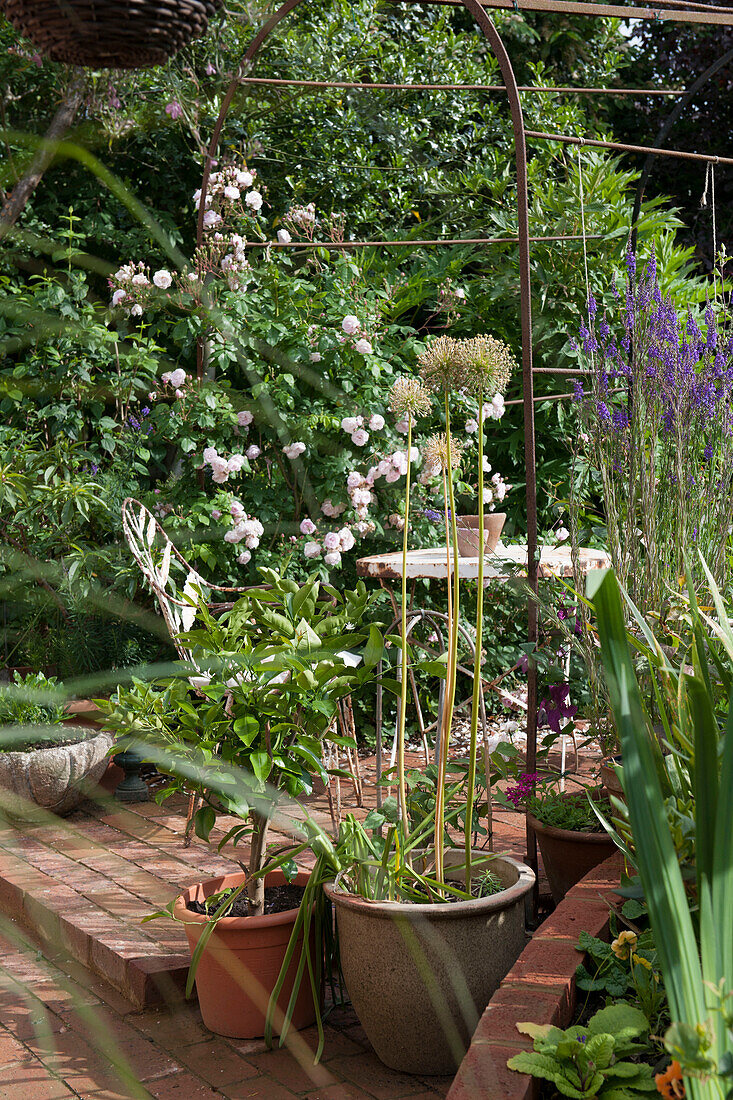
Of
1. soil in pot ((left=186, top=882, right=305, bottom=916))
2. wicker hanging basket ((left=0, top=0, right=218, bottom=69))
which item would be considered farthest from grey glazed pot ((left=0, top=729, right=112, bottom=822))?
wicker hanging basket ((left=0, top=0, right=218, bottom=69))

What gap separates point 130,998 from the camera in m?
2.21

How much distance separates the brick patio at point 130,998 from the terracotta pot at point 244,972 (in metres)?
0.05

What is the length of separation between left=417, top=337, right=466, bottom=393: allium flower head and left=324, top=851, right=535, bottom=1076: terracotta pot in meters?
0.89

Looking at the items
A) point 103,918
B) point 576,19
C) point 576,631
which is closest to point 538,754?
point 576,631

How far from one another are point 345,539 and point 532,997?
261cm

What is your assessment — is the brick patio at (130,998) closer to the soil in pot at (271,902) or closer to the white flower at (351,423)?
the soil in pot at (271,902)

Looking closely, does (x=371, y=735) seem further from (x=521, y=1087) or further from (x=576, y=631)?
(x=521, y=1087)

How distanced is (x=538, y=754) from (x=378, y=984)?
2.88 ft

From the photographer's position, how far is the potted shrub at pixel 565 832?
2236 mm

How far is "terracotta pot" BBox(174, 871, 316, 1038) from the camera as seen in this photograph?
1969 millimetres

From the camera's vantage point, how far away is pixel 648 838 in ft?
2.51

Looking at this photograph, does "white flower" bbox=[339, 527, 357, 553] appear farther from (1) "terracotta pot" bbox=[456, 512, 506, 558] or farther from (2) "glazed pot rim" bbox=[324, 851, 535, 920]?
(2) "glazed pot rim" bbox=[324, 851, 535, 920]

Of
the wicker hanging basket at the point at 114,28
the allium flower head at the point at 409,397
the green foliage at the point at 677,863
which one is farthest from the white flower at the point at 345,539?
the green foliage at the point at 677,863

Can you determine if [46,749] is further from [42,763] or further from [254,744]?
[254,744]
